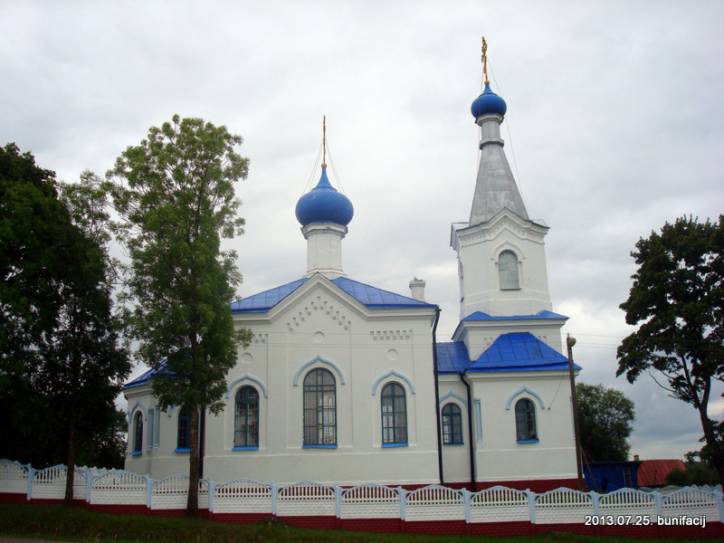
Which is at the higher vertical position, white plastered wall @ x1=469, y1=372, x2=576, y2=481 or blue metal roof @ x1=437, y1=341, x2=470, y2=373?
blue metal roof @ x1=437, y1=341, x2=470, y2=373

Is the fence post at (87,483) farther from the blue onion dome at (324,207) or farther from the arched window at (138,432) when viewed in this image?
the blue onion dome at (324,207)

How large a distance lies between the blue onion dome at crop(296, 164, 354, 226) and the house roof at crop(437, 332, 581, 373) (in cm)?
627

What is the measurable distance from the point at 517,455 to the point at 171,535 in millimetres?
11257

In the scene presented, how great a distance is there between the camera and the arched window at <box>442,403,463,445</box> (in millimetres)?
22766

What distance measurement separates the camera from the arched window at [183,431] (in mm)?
21406

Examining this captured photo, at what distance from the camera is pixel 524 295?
24891mm

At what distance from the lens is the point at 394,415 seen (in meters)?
21.1

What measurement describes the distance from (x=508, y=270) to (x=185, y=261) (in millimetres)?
13094

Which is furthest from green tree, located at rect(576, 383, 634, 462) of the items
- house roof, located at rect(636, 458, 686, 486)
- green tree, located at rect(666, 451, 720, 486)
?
green tree, located at rect(666, 451, 720, 486)

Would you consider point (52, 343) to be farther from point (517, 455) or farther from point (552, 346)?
point (552, 346)

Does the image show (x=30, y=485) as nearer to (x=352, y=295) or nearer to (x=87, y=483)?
(x=87, y=483)

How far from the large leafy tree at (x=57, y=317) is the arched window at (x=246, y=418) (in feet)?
12.5

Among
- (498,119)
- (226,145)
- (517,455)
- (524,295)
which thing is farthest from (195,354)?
(498,119)

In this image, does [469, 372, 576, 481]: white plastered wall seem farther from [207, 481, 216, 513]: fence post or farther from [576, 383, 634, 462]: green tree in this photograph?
[576, 383, 634, 462]: green tree
